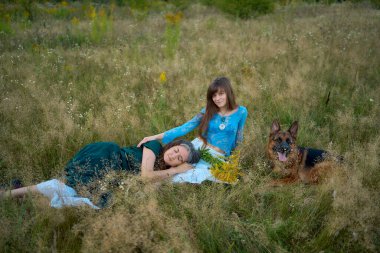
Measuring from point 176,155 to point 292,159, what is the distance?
1.28 m

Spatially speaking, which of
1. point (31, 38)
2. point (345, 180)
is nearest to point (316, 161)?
point (345, 180)

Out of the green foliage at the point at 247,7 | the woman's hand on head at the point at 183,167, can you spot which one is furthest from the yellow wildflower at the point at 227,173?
the green foliage at the point at 247,7

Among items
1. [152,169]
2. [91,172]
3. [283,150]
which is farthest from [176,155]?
[283,150]

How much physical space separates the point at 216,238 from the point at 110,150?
1549 millimetres

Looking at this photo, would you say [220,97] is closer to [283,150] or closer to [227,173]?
[283,150]

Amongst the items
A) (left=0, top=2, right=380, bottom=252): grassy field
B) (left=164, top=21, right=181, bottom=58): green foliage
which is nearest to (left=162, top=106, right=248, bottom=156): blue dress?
(left=0, top=2, right=380, bottom=252): grassy field

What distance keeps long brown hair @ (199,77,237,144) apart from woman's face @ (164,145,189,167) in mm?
596

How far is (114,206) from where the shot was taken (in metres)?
2.86

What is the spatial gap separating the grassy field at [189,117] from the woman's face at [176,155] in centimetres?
35

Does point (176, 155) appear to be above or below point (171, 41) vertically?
below

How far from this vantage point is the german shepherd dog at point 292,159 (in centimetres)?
345

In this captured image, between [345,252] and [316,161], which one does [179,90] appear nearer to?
[316,161]

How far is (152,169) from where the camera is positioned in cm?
340

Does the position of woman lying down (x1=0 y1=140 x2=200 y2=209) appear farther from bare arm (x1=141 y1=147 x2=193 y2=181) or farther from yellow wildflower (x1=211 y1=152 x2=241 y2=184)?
yellow wildflower (x1=211 y1=152 x2=241 y2=184)
